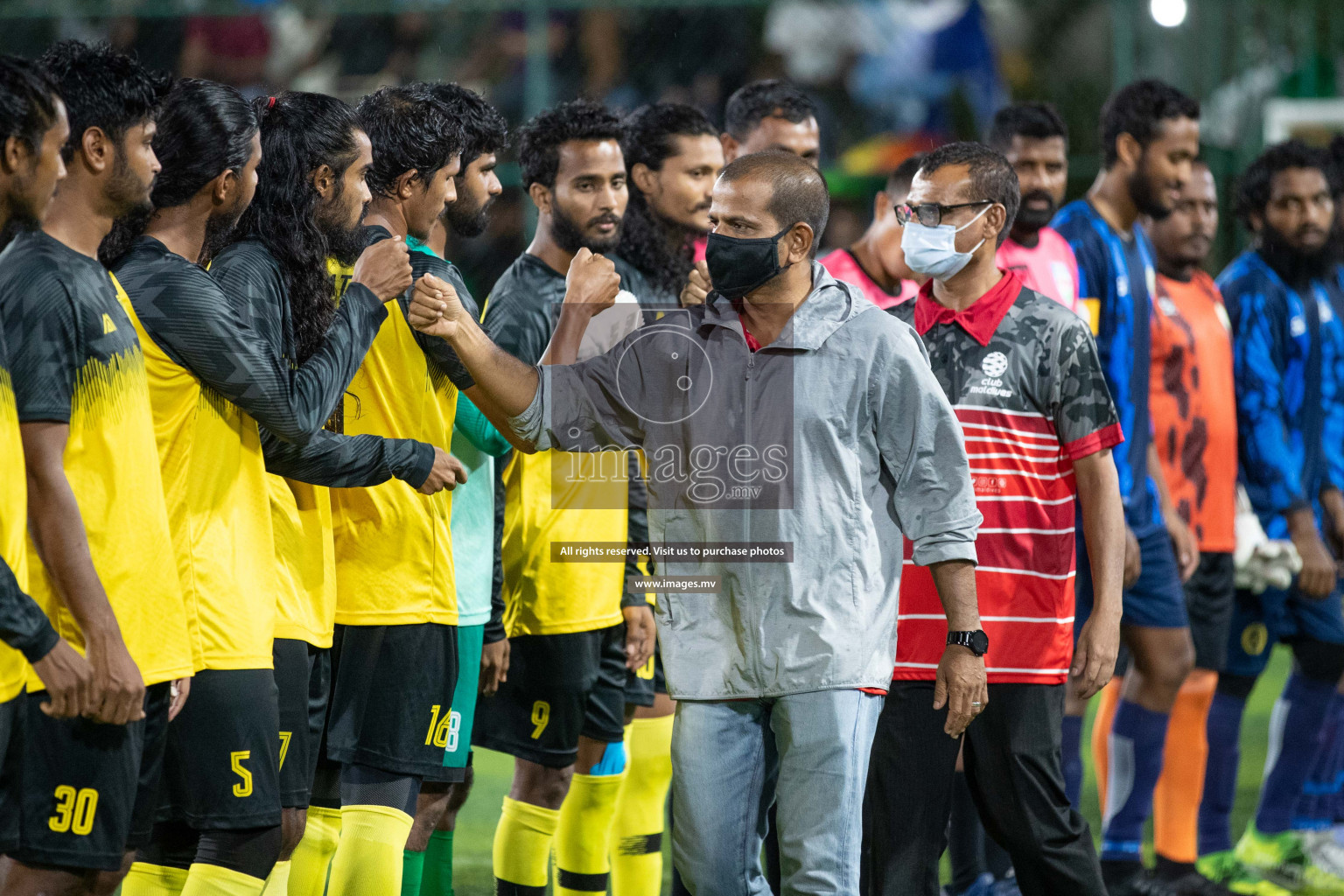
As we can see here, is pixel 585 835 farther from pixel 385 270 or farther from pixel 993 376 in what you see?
pixel 385 270

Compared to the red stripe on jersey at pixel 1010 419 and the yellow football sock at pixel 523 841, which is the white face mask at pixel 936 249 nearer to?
the red stripe on jersey at pixel 1010 419

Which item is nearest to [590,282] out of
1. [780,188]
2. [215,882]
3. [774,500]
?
[780,188]

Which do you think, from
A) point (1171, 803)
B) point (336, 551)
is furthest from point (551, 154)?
point (1171, 803)

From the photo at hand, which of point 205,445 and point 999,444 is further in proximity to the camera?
point 999,444

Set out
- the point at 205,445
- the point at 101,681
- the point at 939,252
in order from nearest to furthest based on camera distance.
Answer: the point at 101,681
the point at 205,445
the point at 939,252

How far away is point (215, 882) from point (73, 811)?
0.41 m

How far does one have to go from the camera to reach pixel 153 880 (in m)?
3.04

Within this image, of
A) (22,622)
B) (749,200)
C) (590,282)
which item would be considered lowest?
(22,622)

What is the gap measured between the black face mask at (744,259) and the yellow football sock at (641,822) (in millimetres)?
1703

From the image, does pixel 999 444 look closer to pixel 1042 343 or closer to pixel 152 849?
pixel 1042 343

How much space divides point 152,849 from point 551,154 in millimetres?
2352

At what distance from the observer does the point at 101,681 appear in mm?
2588

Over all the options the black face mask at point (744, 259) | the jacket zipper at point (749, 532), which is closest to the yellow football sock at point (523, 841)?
the jacket zipper at point (749, 532)

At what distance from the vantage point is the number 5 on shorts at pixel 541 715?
4.27 metres
